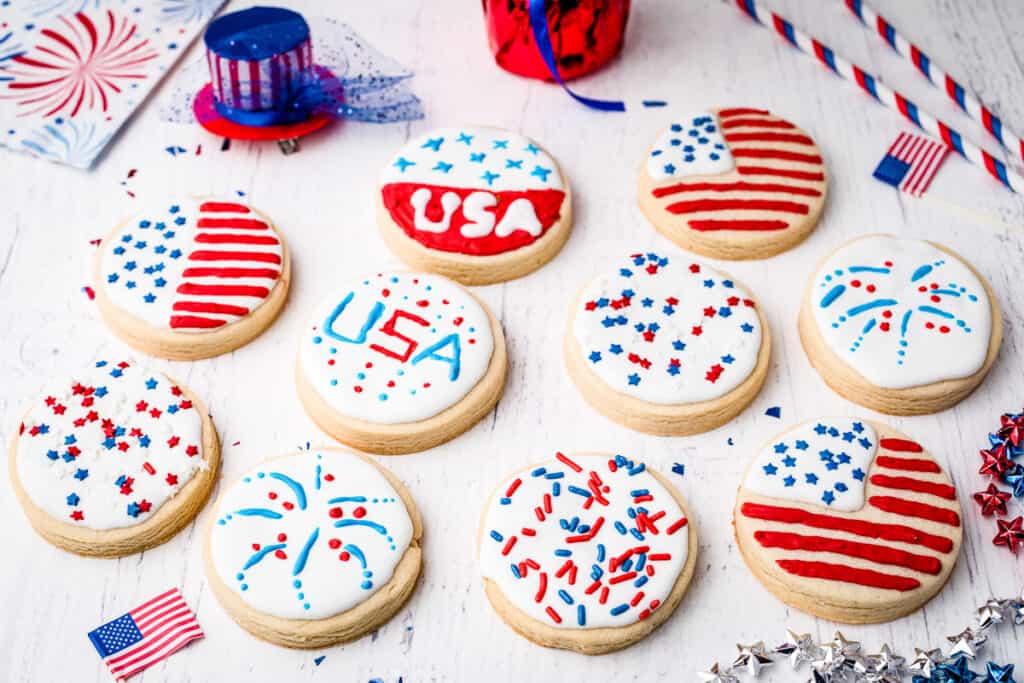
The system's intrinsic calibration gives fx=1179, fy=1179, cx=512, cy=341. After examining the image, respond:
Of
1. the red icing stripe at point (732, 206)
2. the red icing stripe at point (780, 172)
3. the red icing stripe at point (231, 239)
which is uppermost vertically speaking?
the red icing stripe at point (780, 172)

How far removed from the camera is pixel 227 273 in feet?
9.30

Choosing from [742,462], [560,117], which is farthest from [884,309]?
[560,117]

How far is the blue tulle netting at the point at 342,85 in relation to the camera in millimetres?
3201

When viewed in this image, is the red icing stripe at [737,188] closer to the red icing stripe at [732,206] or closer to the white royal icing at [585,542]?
the red icing stripe at [732,206]

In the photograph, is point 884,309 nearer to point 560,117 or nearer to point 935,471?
point 935,471

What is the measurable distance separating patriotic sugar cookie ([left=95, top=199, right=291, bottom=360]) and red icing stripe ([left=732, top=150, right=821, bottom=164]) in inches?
47.8

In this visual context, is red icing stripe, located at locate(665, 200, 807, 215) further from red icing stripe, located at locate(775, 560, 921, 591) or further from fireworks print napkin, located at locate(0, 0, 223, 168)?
fireworks print napkin, located at locate(0, 0, 223, 168)

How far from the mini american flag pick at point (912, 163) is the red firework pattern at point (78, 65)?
6.90ft

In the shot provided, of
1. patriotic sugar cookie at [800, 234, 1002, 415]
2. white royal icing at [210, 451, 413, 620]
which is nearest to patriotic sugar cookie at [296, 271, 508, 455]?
white royal icing at [210, 451, 413, 620]

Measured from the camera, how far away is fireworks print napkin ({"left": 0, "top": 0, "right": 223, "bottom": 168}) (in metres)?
3.21

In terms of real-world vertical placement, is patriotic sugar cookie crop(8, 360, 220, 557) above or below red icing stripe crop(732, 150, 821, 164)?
below

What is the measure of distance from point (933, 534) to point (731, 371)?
547 mm

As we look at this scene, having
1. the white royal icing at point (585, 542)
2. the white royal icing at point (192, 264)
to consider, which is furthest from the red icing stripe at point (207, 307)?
the white royal icing at point (585, 542)

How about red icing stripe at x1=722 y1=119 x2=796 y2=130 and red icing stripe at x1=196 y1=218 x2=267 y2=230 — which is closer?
red icing stripe at x1=196 y1=218 x2=267 y2=230
